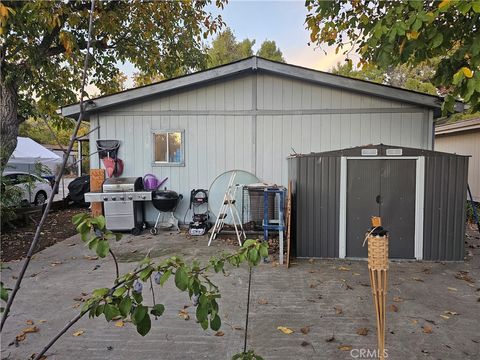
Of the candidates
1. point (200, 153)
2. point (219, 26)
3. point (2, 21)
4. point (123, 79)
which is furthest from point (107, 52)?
point (123, 79)

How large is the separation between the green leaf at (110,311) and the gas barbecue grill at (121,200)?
6.13 m

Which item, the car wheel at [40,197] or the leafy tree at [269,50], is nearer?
the car wheel at [40,197]

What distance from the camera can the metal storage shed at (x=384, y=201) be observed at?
5.66 meters

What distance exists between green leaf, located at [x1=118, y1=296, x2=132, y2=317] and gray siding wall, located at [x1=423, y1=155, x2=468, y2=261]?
551 cm

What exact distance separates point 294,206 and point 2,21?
17.4 ft

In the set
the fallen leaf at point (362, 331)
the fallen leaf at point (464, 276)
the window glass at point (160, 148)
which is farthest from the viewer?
the window glass at point (160, 148)

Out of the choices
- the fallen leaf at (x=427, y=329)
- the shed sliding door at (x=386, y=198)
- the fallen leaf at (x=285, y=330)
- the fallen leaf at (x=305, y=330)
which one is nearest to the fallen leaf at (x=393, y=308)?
the fallen leaf at (x=427, y=329)

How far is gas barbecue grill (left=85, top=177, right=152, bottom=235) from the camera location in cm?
742

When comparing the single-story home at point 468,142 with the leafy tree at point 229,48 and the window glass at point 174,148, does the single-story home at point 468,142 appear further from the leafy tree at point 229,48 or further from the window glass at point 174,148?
the leafy tree at point 229,48

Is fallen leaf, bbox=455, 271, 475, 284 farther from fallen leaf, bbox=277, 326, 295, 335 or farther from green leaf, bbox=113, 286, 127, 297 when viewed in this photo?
green leaf, bbox=113, 286, 127, 297

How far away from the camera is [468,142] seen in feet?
37.6

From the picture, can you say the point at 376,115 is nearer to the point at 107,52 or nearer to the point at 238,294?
the point at 238,294

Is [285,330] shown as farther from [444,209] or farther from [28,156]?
[28,156]

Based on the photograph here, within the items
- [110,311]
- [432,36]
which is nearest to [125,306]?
[110,311]
